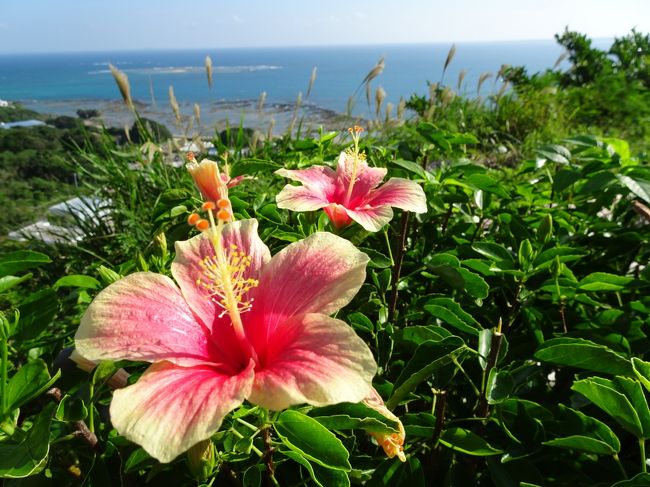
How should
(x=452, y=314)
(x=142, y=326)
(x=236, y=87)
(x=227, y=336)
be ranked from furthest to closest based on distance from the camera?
(x=236, y=87), (x=452, y=314), (x=227, y=336), (x=142, y=326)

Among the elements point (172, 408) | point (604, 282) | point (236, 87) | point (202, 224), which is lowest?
point (236, 87)

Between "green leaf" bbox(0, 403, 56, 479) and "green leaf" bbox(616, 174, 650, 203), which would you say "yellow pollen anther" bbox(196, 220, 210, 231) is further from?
"green leaf" bbox(616, 174, 650, 203)

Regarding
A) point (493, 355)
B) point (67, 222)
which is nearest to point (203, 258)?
point (493, 355)

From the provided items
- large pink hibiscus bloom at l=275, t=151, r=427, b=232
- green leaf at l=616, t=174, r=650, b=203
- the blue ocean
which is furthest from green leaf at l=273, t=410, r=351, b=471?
the blue ocean

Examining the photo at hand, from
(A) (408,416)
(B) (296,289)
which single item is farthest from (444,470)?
(B) (296,289)

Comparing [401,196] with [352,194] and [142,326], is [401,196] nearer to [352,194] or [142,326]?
[352,194]

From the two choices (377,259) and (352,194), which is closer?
(377,259)
